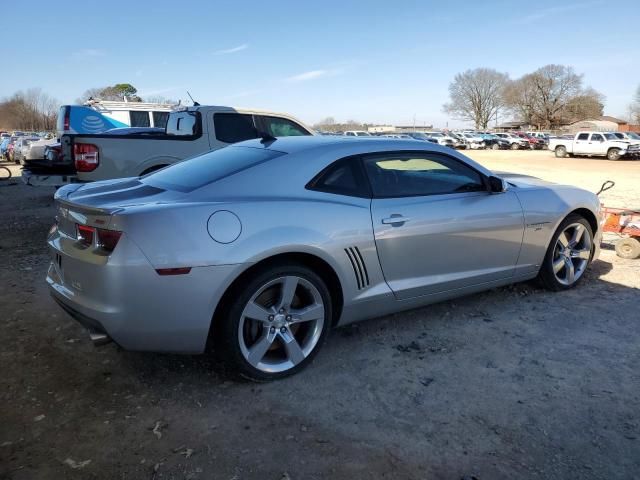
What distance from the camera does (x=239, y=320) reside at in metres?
2.79

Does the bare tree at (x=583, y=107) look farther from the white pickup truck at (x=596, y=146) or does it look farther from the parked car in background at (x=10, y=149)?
the parked car in background at (x=10, y=149)

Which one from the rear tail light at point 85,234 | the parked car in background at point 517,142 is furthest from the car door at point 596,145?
the rear tail light at point 85,234

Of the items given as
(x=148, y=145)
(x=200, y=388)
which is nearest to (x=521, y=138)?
(x=148, y=145)

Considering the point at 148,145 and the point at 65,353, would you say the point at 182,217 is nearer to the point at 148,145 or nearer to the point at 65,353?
the point at 65,353

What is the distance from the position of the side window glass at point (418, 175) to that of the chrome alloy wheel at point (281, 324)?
90 cm

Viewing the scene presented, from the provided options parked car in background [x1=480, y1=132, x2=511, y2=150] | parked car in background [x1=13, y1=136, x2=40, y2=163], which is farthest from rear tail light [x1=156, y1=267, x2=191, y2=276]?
parked car in background [x1=480, y1=132, x2=511, y2=150]

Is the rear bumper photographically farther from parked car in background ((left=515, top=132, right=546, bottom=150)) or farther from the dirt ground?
parked car in background ((left=515, top=132, right=546, bottom=150))

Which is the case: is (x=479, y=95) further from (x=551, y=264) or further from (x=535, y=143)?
(x=551, y=264)

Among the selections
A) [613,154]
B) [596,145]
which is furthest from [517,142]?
[613,154]

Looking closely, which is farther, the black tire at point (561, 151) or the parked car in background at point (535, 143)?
the parked car in background at point (535, 143)

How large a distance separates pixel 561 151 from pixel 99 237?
3727 centimetres

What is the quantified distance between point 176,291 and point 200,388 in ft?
2.35

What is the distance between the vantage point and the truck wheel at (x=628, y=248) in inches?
226

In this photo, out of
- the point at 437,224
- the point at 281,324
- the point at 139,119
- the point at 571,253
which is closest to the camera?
the point at 281,324
